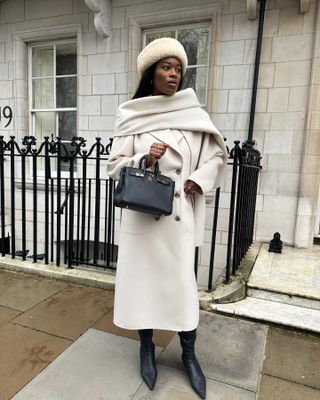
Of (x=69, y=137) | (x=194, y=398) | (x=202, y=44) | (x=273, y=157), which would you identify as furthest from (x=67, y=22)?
(x=194, y=398)

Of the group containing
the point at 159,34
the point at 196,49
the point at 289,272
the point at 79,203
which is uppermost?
the point at 159,34

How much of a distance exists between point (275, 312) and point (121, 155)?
191 centimetres

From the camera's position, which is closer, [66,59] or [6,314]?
[6,314]

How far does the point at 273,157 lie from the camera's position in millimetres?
4590

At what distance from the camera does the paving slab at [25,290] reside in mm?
2922

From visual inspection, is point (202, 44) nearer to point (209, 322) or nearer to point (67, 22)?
point (67, 22)

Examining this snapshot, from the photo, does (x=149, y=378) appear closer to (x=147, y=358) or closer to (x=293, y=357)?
(x=147, y=358)

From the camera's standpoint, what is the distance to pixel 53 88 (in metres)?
6.16

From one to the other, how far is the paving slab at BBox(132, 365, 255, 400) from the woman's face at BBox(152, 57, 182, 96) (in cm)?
170

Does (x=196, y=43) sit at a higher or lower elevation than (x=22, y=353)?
higher

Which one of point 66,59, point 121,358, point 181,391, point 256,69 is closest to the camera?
point 181,391

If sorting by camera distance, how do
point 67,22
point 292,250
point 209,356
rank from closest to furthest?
point 209,356 < point 292,250 < point 67,22

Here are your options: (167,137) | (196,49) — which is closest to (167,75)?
(167,137)

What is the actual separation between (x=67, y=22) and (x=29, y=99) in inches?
63.7
